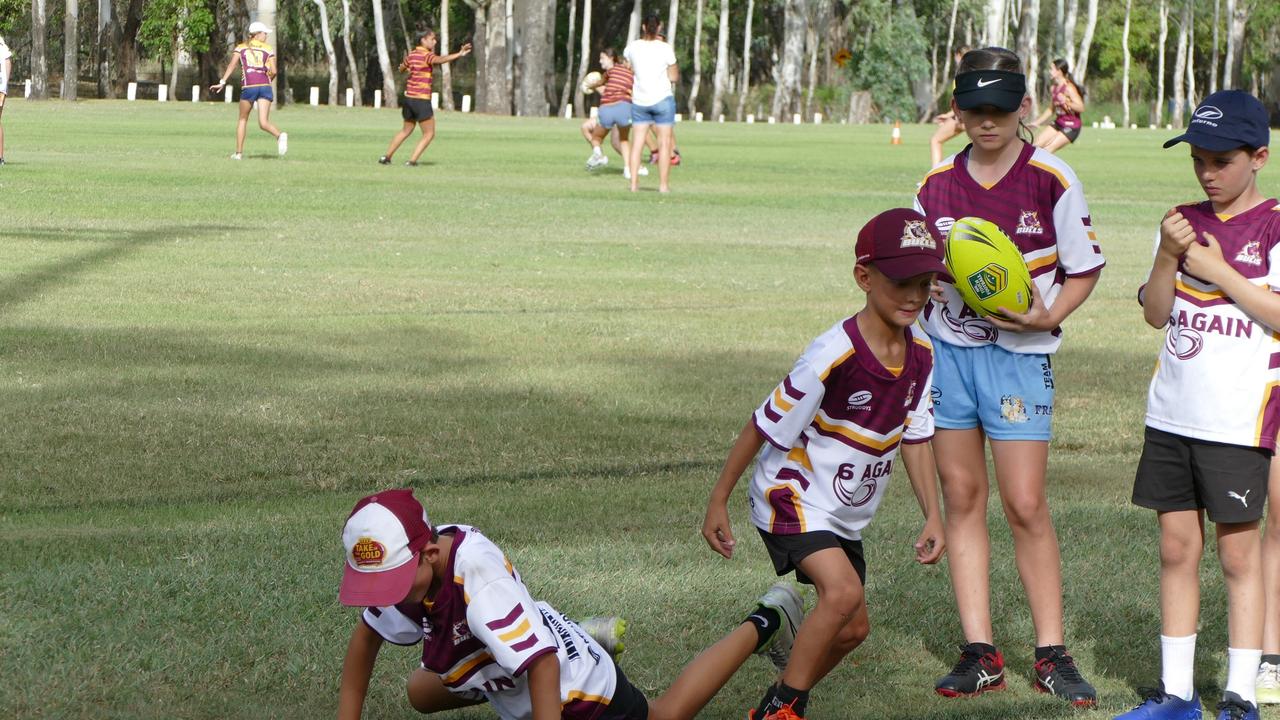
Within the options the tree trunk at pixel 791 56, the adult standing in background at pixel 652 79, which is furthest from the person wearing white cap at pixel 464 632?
the tree trunk at pixel 791 56

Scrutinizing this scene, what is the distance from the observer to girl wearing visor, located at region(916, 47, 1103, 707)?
5.00m

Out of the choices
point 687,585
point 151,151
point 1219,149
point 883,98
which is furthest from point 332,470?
point 883,98

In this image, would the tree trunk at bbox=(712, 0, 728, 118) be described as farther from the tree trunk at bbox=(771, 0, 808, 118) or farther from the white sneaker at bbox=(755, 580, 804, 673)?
the white sneaker at bbox=(755, 580, 804, 673)

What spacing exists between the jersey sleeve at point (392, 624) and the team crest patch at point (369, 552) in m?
0.32

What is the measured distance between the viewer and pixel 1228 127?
4.47m

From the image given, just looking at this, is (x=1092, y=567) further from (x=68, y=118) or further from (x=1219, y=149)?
(x=68, y=118)

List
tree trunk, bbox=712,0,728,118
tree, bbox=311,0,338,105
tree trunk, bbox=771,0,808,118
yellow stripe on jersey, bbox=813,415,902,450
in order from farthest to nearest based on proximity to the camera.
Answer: tree trunk, bbox=712,0,728,118, tree trunk, bbox=771,0,808,118, tree, bbox=311,0,338,105, yellow stripe on jersey, bbox=813,415,902,450

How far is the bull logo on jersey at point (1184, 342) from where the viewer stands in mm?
4590

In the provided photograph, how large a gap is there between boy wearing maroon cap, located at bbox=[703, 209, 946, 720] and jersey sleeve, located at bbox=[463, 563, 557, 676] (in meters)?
0.76

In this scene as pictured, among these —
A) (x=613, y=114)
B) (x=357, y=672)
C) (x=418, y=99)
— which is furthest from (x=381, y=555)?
(x=418, y=99)

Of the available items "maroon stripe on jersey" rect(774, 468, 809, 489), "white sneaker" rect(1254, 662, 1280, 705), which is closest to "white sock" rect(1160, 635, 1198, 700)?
"white sneaker" rect(1254, 662, 1280, 705)

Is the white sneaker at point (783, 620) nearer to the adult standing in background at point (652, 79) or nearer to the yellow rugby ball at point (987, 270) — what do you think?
the yellow rugby ball at point (987, 270)

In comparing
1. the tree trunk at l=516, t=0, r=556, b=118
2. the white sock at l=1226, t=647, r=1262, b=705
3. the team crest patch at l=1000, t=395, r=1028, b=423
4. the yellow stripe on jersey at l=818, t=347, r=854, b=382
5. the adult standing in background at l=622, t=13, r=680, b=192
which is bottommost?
the white sock at l=1226, t=647, r=1262, b=705

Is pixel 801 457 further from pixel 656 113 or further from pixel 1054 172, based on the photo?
pixel 656 113
